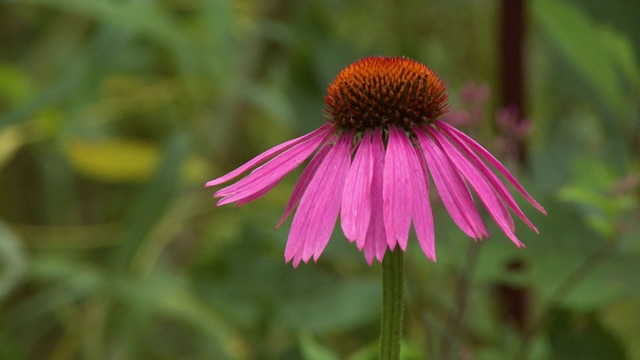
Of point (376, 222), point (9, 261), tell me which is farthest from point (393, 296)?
point (9, 261)

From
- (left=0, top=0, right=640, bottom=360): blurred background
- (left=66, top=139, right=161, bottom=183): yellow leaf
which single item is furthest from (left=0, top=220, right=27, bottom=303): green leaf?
(left=66, top=139, right=161, bottom=183): yellow leaf

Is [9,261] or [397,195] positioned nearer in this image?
[397,195]

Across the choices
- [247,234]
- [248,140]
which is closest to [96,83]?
[247,234]

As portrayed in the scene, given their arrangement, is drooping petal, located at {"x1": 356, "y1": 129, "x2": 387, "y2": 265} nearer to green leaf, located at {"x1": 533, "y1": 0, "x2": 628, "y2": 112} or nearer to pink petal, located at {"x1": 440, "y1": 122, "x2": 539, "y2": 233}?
pink petal, located at {"x1": 440, "y1": 122, "x2": 539, "y2": 233}

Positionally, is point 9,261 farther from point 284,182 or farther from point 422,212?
point 422,212

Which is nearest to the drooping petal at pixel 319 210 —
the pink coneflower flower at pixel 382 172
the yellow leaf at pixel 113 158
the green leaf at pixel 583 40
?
the pink coneflower flower at pixel 382 172
